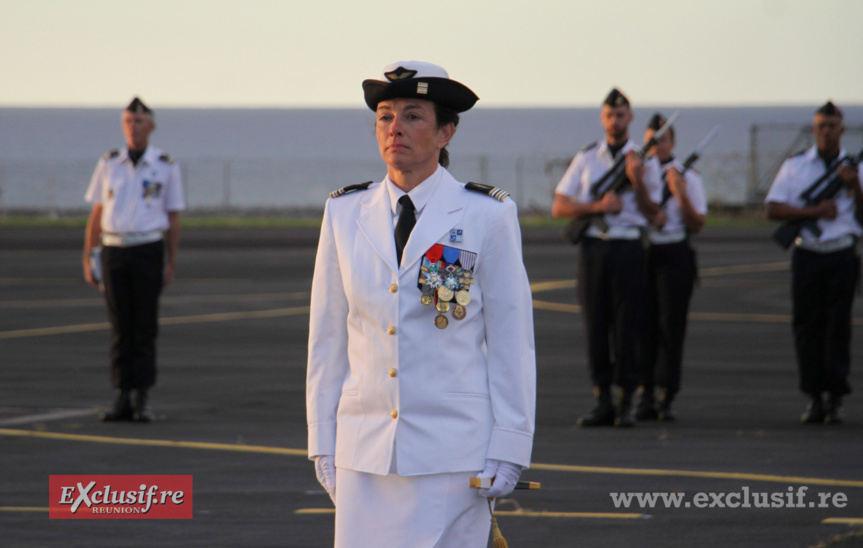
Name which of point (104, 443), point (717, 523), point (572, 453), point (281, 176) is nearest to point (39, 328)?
point (104, 443)

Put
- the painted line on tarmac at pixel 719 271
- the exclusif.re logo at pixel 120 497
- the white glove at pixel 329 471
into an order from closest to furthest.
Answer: the white glove at pixel 329 471
the exclusif.re logo at pixel 120 497
the painted line on tarmac at pixel 719 271

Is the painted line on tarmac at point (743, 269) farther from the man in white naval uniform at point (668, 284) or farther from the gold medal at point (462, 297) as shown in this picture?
the gold medal at point (462, 297)

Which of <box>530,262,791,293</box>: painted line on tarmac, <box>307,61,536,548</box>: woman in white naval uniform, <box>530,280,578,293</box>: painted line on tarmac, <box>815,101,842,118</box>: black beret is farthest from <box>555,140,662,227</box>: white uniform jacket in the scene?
→ <box>530,262,791,293</box>: painted line on tarmac

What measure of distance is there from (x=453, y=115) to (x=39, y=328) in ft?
46.6

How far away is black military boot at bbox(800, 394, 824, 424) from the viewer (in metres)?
10.3

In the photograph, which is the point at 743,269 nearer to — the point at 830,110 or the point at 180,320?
the point at 180,320

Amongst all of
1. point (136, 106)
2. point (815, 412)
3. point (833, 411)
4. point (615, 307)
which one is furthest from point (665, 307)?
point (136, 106)

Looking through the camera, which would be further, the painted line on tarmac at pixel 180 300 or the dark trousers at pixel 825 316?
the painted line on tarmac at pixel 180 300

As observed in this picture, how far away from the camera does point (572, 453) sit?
8930mm

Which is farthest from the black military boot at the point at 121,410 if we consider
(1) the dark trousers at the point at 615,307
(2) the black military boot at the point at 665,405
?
(2) the black military boot at the point at 665,405

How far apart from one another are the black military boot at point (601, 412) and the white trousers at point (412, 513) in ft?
20.0

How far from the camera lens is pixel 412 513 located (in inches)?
159

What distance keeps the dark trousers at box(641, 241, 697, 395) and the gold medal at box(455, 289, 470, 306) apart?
6.81 metres

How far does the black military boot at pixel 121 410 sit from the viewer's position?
10.5 m
